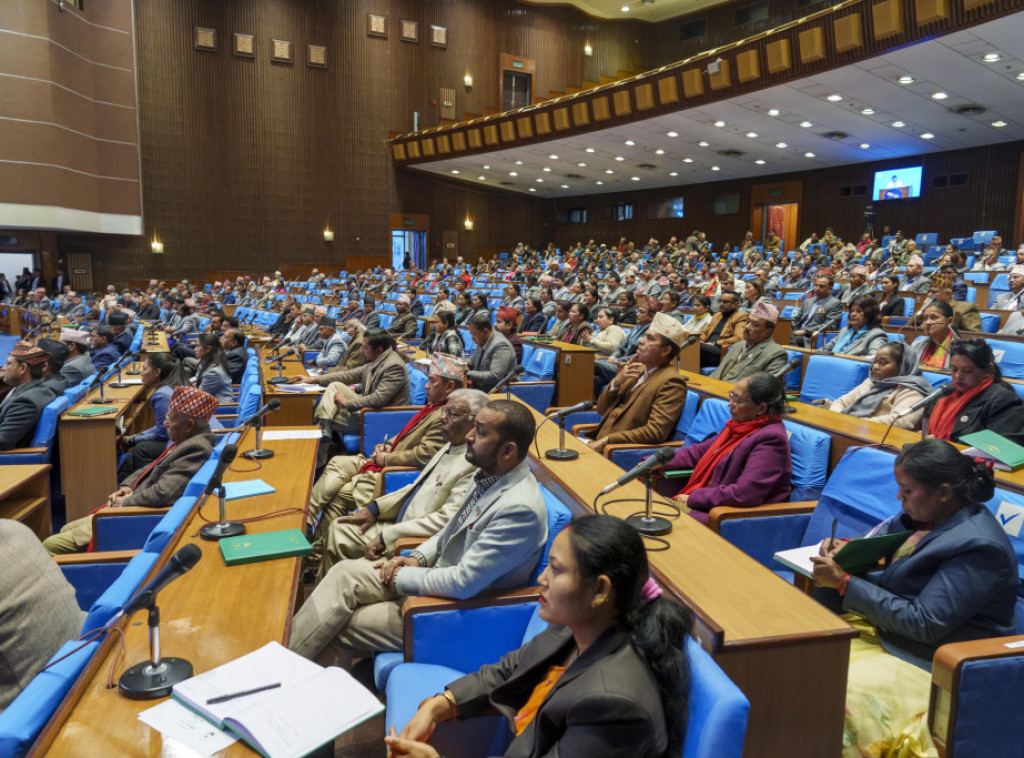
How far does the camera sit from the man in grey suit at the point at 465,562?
77.0 inches

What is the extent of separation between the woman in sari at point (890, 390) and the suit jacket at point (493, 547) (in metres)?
2.26

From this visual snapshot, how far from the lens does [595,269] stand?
624 inches

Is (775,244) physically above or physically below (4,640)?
above

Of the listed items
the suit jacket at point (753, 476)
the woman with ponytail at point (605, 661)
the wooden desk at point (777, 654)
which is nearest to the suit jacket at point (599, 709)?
the woman with ponytail at point (605, 661)

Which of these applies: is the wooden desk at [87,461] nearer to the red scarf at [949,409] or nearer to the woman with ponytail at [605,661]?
the woman with ponytail at [605,661]

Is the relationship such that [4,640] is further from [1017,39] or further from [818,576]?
[1017,39]

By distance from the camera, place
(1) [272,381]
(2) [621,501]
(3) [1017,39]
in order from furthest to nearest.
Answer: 1. (3) [1017,39]
2. (1) [272,381]
3. (2) [621,501]

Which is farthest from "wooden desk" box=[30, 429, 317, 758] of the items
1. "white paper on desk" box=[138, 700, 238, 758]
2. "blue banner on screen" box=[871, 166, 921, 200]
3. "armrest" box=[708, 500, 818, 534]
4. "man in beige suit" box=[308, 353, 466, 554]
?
"blue banner on screen" box=[871, 166, 921, 200]

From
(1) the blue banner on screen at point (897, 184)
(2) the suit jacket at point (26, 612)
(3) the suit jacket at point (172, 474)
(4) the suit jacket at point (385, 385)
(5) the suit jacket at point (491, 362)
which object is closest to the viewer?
(2) the suit jacket at point (26, 612)

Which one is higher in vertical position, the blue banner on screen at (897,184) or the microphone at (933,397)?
the blue banner on screen at (897,184)

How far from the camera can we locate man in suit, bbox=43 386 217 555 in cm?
303

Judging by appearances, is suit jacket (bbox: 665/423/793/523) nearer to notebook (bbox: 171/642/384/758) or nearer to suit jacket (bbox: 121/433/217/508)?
notebook (bbox: 171/642/384/758)

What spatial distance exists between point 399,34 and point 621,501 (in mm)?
22512

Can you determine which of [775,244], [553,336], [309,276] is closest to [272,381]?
[553,336]
